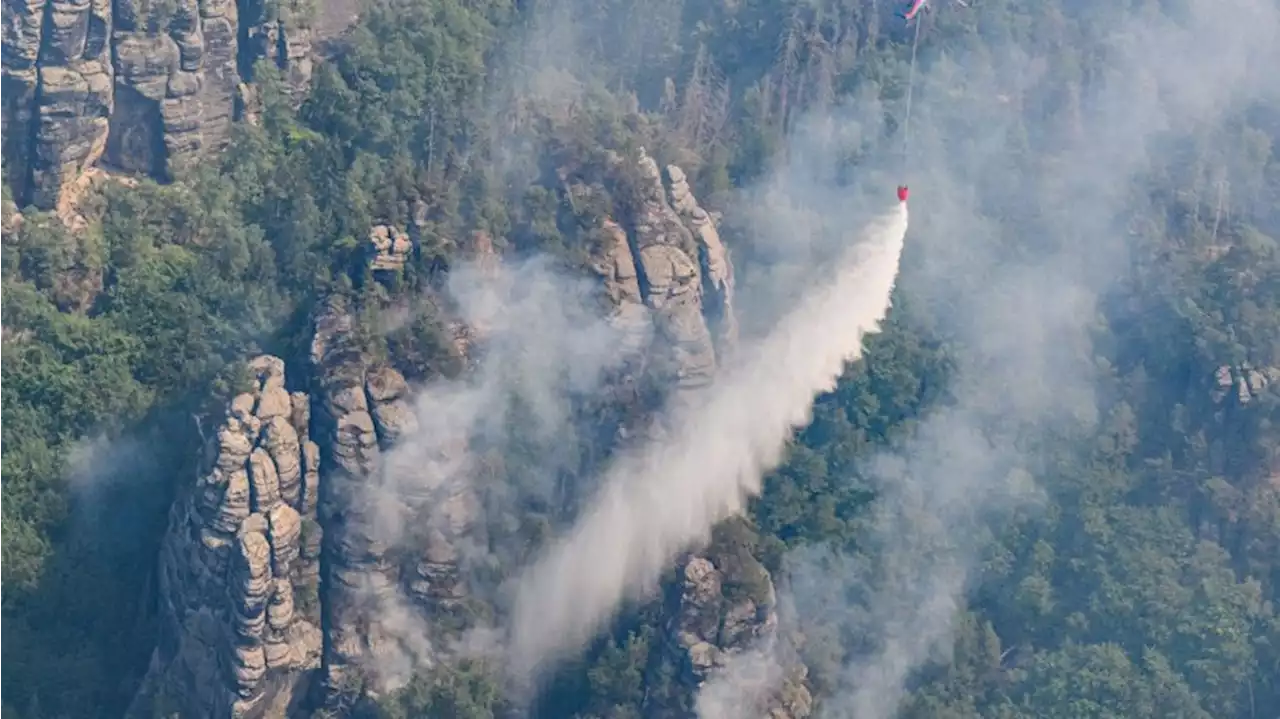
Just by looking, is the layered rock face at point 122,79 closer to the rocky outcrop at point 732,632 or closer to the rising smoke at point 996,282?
the rocky outcrop at point 732,632

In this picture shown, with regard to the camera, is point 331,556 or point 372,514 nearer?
point 372,514

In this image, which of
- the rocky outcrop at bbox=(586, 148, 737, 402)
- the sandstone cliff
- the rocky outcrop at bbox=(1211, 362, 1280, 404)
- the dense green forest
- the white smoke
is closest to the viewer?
the sandstone cliff

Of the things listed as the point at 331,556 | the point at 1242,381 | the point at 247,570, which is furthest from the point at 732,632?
the point at 1242,381

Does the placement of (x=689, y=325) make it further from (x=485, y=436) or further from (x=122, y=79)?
(x=122, y=79)

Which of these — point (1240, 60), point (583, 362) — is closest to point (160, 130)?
point (583, 362)

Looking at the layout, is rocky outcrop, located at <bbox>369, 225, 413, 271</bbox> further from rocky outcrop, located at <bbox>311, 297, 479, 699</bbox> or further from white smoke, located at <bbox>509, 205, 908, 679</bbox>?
white smoke, located at <bbox>509, 205, 908, 679</bbox>

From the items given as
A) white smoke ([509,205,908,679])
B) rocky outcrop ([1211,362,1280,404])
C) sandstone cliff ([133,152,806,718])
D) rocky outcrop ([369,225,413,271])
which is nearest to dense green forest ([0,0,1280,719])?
rocky outcrop ([1211,362,1280,404])
